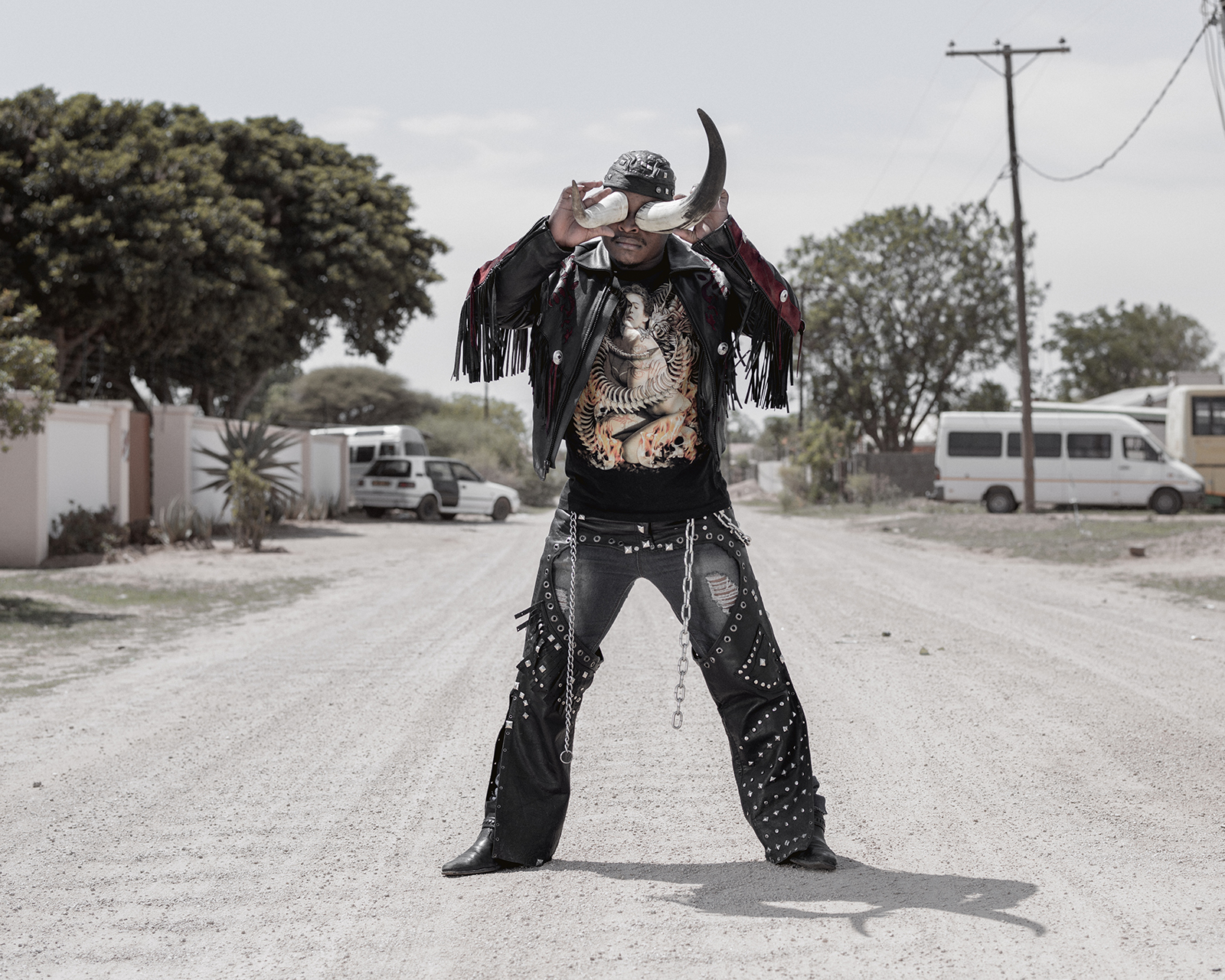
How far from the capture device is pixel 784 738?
350 cm

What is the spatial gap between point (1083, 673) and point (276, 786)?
483cm

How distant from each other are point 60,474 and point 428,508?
14254 millimetres

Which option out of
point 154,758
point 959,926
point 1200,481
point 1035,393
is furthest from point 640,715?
point 1035,393

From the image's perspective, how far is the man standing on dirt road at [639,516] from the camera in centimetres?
351

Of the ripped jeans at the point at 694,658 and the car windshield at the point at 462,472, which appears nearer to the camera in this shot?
the ripped jeans at the point at 694,658

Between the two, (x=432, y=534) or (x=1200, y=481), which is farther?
(x=1200, y=481)

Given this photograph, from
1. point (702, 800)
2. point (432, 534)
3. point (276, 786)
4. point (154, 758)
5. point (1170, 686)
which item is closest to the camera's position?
point (702, 800)

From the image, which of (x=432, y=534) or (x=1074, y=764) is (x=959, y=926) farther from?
(x=432, y=534)

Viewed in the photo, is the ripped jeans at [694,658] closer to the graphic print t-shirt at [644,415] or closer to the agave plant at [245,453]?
the graphic print t-shirt at [644,415]

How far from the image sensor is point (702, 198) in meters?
3.18

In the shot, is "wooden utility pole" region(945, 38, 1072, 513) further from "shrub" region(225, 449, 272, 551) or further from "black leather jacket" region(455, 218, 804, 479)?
"black leather jacket" region(455, 218, 804, 479)

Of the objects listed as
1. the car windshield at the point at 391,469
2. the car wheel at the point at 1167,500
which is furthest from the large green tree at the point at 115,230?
the car wheel at the point at 1167,500

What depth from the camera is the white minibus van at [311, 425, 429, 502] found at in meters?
32.3

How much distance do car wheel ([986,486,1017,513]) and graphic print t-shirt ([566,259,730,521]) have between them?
28127mm
